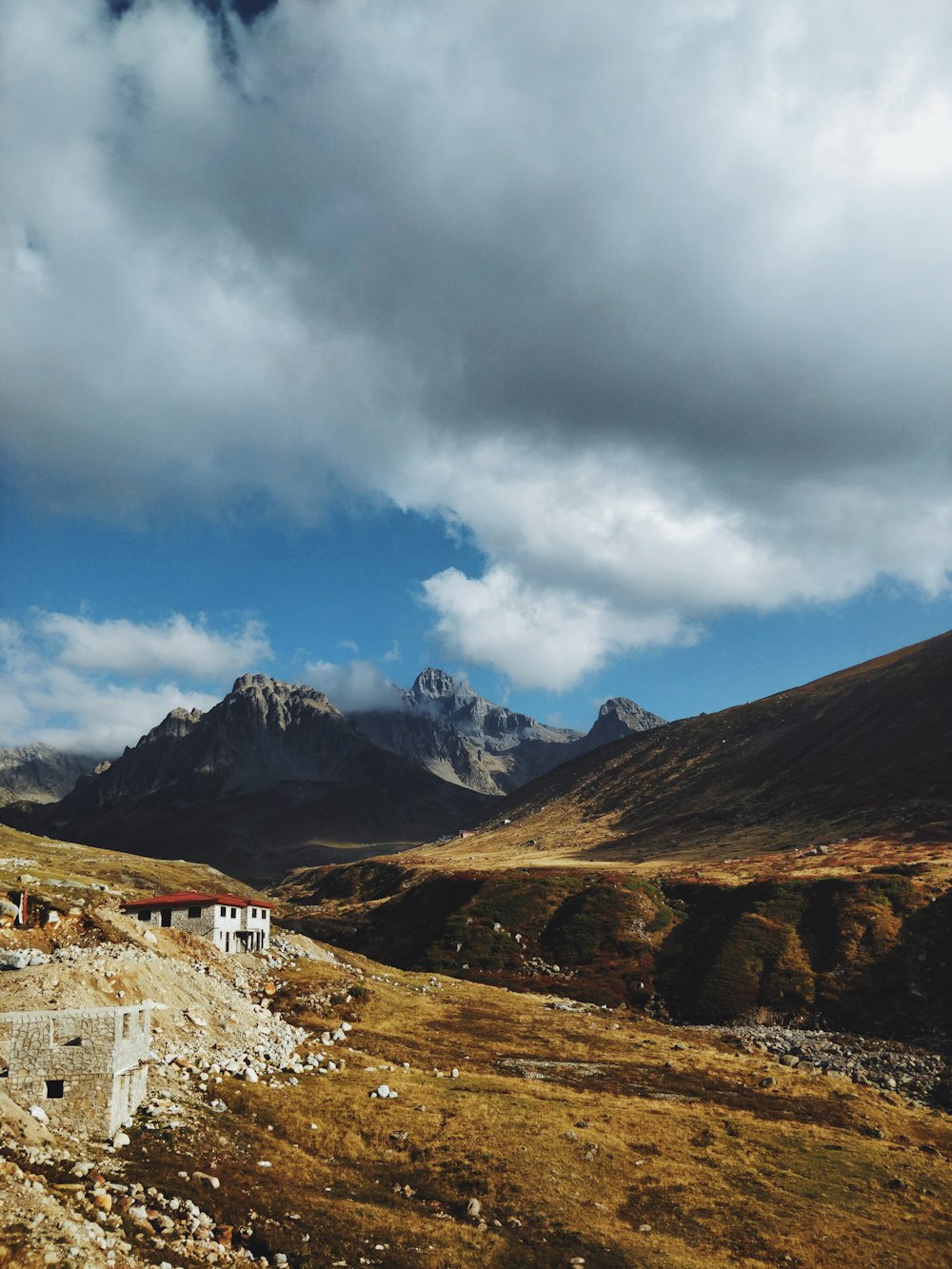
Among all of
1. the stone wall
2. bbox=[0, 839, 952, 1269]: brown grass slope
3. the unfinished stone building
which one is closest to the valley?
bbox=[0, 839, 952, 1269]: brown grass slope

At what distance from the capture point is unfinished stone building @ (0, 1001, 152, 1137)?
28938 millimetres

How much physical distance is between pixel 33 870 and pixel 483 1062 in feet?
217

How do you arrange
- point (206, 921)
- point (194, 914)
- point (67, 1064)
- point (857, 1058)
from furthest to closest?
1. point (194, 914)
2. point (206, 921)
3. point (857, 1058)
4. point (67, 1064)

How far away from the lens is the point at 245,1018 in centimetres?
5012

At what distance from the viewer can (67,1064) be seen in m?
29.2

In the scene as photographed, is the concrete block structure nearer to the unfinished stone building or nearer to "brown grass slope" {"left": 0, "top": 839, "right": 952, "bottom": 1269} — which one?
"brown grass slope" {"left": 0, "top": 839, "right": 952, "bottom": 1269}

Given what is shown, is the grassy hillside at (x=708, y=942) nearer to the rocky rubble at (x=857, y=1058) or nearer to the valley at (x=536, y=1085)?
the valley at (x=536, y=1085)

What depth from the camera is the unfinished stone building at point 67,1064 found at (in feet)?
94.9

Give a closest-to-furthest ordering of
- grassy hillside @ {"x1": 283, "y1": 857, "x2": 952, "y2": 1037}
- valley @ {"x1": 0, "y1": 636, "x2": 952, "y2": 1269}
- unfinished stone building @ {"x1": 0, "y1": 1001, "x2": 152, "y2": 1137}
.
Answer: valley @ {"x1": 0, "y1": 636, "x2": 952, "y2": 1269}
unfinished stone building @ {"x1": 0, "y1": 1001, "x2": 152, "y2": 1137}
grassy hillside @ {"x1": 283, "y1": 857, "x2": 952, "y2": 1037}

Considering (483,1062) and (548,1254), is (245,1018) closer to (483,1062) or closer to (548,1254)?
(483,1062)

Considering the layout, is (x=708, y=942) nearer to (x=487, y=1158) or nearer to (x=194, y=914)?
(x=194, y=914)

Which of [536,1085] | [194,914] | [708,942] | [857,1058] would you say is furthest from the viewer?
[708,942]

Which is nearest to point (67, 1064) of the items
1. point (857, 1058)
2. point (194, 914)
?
point (194, 914)

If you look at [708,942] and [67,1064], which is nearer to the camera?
[67,1064]
